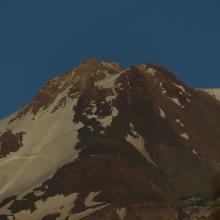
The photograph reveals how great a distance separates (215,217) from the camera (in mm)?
38188

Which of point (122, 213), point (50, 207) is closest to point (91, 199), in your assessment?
point (50, 207)

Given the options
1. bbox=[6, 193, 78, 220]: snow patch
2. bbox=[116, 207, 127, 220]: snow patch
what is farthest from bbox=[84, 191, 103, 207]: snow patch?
bbox=[116, 207, 127, 220]: snow patch

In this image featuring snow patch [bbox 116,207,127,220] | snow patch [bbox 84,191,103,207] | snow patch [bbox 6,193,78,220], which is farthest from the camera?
snow patch [bbox 6,193,78,220]

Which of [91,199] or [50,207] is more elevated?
[91,199]

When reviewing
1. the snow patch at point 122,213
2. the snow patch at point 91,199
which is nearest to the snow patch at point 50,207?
the snow patch at point 91,199

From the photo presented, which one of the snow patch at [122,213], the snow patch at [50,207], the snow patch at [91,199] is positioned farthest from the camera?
the snow patch at [50,207]

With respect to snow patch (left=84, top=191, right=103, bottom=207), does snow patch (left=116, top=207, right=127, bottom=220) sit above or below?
below

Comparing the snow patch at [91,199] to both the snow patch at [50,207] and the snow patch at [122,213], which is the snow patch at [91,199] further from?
the snow patch at [122,213]

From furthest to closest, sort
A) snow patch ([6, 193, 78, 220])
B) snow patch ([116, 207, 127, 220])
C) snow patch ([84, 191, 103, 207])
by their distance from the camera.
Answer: snow patch ([6, 193, 78, 220]) < snow patch ([84, 191, 103, 207]) < snow patch ([116, 207, 127, 220])

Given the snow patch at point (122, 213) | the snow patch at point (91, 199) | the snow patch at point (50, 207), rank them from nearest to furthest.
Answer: the snow patch at point (122, 213) → the snow patch at point (91, 199) → the snow patch at point (50, 207)

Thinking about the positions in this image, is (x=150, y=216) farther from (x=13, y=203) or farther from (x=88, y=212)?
(x=13, y=203)

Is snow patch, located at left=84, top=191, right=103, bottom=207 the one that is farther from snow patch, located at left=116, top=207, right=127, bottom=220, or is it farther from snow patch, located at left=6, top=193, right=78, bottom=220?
snow patch, located at left=116, top=207, right=127, bottom=220

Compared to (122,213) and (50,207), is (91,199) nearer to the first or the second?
(50,207)

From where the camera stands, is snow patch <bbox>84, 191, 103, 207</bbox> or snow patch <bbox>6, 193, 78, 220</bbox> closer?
snow patch <bbox>84, 191, 103, 207</bbox>
